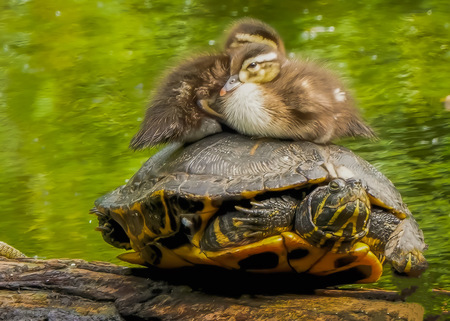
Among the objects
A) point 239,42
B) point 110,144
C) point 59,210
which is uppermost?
point 239,42

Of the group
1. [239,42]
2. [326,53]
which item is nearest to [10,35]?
[326,53]

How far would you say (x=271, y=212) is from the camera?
1.07 metres

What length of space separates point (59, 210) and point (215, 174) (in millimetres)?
1268

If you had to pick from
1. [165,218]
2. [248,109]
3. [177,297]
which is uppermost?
[248,109]

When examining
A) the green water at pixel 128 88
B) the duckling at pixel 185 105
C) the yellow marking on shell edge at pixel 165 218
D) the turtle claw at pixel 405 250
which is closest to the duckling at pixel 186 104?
the duckling at pixel 185 105

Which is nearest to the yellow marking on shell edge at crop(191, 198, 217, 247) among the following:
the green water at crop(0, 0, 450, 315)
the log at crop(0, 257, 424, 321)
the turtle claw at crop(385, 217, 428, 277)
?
the log at crop(0, 257, 424, 321)

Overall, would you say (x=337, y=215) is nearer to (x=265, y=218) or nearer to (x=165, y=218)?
(x=265, y=218)

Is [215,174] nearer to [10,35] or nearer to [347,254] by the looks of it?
[347,254]

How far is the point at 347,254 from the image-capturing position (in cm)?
108

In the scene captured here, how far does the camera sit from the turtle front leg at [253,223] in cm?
107

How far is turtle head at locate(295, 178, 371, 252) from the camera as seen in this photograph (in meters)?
1.03

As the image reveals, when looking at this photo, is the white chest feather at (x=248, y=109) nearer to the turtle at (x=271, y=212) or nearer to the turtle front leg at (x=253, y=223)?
the turtle at (x=271, y=212)

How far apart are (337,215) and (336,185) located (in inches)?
1.8

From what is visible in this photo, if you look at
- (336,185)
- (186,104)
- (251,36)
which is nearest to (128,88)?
(251,36)
